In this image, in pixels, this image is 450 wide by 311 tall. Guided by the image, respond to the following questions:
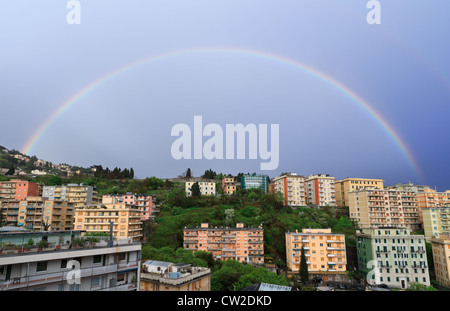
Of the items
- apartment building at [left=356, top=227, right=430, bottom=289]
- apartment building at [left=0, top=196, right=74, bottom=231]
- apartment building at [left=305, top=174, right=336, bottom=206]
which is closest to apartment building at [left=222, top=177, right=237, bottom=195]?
apartment building at [left=305, top=174, right=336, bottom=206]

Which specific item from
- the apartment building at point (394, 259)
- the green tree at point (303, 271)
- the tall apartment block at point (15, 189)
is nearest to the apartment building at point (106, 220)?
the tall apartment block at point (15, 189)

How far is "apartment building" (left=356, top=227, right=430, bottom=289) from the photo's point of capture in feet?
107

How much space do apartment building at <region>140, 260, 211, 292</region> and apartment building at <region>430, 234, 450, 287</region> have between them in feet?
95.5

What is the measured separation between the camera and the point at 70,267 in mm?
11672

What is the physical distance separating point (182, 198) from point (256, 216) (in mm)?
13242

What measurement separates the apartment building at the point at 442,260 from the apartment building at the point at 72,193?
1954 inches

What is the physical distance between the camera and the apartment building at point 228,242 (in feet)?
114

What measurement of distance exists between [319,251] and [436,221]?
21496 mm

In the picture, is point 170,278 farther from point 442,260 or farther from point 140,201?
point 442,260

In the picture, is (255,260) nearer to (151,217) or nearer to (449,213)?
(151,217)

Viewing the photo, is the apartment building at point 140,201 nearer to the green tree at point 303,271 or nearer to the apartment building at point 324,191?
the green tree at point 303,271

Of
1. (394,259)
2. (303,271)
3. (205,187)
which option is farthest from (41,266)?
(205,187)

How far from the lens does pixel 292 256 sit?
109ft

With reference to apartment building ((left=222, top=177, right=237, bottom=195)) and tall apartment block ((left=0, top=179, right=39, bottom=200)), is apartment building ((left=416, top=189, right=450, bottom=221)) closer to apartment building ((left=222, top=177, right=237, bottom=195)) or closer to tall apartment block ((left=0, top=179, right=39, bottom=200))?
apartment building ((left=222, top=177, right=237, bottom=195))
